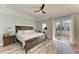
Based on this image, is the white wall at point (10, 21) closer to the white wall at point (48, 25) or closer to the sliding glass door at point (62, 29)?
the white wall at point (48, 25)

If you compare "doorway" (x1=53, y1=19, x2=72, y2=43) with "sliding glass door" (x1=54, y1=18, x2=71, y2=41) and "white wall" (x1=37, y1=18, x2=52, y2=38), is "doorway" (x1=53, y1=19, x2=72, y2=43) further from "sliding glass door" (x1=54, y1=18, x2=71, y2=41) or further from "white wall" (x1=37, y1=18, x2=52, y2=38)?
"white wall" (x1=37, y1=18, x2=52, y2=38)

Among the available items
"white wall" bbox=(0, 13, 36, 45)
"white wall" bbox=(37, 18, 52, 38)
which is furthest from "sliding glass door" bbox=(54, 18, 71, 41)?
"white wall" bbox=(0, 13, 36, 45)

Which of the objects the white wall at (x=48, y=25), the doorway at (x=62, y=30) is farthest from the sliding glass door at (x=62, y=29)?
the white wall at (x=48, y=25)

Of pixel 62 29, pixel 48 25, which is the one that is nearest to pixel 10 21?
pixel 48 25

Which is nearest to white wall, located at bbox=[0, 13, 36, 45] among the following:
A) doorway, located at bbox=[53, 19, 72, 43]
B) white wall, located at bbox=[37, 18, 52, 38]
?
white wall, located at bbox=[37, 18, 52, 38]

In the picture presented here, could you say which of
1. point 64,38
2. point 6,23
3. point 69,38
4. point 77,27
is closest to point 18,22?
point 6,23

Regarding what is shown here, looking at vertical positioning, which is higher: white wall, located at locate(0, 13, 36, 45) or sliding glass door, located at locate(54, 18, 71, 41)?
white wall, located at locate(0, 13, 36, 45)

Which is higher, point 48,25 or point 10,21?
point 10,21

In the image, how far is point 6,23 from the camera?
281 centimetres

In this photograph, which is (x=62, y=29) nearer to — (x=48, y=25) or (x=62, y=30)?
(x=62, y=30)

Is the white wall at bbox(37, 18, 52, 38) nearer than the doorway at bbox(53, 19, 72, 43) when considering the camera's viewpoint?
No

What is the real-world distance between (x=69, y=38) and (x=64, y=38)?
0.85 feet
